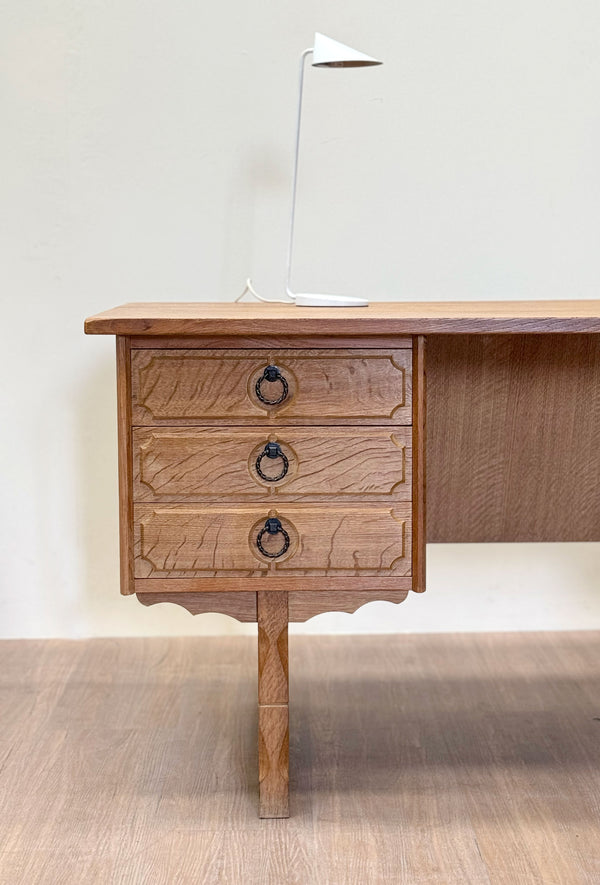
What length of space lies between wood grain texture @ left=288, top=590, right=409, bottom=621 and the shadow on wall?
1.02m

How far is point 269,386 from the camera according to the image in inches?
68.1

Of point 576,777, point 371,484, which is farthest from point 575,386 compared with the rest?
point 576,777

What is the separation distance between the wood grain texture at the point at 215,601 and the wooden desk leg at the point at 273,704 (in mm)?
19

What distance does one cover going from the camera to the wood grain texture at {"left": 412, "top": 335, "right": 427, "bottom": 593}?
171cm

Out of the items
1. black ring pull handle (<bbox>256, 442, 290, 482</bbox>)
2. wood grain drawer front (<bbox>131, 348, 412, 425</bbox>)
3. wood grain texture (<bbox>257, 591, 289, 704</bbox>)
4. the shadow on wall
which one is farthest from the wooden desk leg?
the shadow on wall

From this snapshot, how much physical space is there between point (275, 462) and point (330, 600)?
0.87 ft

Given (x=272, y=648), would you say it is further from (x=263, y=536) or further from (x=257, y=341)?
(x=257, y=341)
